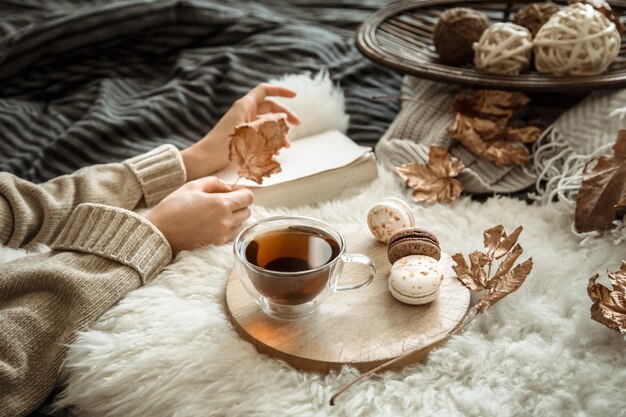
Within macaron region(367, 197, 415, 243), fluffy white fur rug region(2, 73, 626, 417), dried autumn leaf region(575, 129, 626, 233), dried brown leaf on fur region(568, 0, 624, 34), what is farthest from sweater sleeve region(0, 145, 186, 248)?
dried brown leaf on fur region(568, 0, 624, 34)

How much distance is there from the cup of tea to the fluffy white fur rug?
6 cm

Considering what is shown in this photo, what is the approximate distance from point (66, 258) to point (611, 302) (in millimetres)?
631

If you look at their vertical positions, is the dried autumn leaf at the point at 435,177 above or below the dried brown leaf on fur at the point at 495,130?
below

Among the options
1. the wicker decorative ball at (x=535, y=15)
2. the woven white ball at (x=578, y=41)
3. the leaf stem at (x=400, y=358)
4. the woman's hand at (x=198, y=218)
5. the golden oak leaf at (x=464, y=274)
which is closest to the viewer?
the leaf stem at (x=400, y=358)

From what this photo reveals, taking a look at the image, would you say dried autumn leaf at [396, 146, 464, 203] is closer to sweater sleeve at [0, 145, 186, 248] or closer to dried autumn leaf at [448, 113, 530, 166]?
dried autumn leaf at [448, 113, 530, 166]

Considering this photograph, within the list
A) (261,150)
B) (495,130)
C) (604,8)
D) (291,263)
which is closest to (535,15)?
(604,8)

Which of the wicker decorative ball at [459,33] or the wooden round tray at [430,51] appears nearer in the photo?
the wooden round tray at [430,51]

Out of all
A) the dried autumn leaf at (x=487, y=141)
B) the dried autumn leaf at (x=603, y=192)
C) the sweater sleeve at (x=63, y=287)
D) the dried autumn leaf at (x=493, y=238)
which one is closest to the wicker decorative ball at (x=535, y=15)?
the dried autumn leaf at (x=487, y=141)

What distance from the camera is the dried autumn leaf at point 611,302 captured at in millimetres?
622

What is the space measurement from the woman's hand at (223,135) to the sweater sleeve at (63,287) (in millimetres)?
222

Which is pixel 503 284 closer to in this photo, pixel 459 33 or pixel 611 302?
pixel 611 302

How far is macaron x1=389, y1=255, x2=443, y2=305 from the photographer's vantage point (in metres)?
0.66

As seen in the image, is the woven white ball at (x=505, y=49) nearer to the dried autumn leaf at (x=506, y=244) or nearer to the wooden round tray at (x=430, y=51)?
the wooden round tray at (x=430, y=51)

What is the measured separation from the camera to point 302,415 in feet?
1.93
